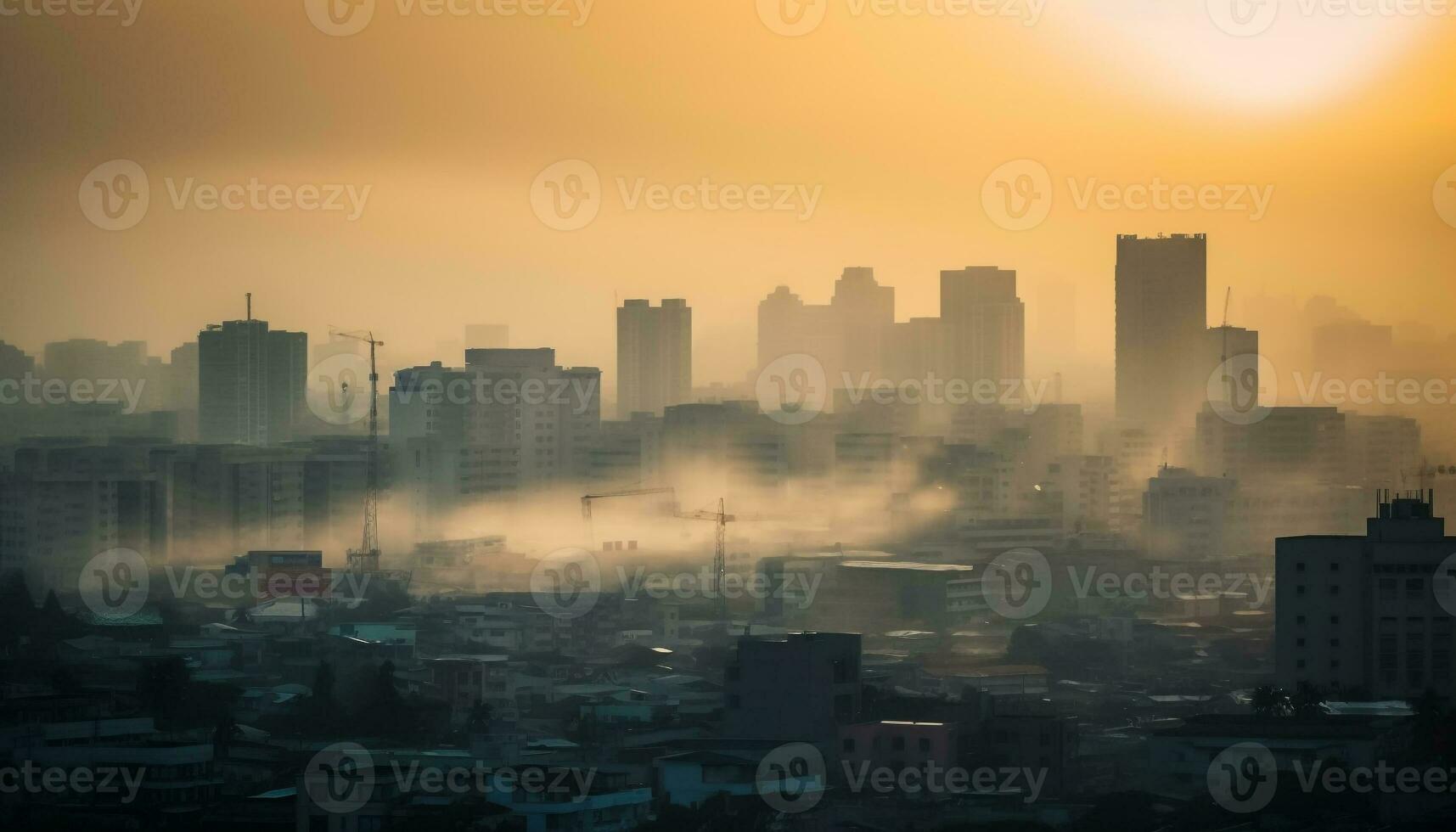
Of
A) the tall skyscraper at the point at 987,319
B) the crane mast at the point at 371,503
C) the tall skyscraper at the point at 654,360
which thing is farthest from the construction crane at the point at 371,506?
the tall skyscraper at the point at 987,319

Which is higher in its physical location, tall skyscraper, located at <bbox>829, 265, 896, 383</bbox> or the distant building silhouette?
tall skyscraper, located at <bbox>829, 265, 896, 383</bbox>

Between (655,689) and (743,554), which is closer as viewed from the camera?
(655,689)

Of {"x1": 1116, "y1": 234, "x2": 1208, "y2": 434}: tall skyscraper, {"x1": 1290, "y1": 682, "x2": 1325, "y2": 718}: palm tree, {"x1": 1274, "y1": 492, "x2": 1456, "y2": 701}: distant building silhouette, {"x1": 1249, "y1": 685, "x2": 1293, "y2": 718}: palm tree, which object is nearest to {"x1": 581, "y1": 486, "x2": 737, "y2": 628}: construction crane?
{"x1": 1116, "y1": 234, "x2": 1208, "y2": 434}: tall skyscraper

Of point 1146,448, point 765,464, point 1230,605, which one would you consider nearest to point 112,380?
point 765,464

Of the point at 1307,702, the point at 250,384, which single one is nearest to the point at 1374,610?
the point at 1307,702

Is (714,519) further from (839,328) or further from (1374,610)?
(1374,610)

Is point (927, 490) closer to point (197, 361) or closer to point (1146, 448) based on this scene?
point (1146, 448)

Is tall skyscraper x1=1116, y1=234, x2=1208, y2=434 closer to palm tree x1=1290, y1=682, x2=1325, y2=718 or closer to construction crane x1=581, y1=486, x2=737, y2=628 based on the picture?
construction crane x1=581, y1=486, x2=737, y2=628
